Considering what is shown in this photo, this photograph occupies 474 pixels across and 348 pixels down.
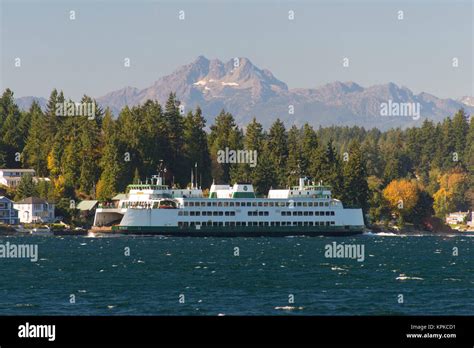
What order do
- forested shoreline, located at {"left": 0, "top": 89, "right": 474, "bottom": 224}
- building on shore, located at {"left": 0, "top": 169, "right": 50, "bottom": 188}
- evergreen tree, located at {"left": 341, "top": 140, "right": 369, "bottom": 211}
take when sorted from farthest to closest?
building on shore, located at {"left": 0, "top": 169, "right": 50, "bottom": 188} → evergreen tree, located at {"left": 341, "top": 140, "right": 369, "bottom": 211} → forested shoreline, located at {"left": 0, "top": 89, "right": 474, "bottom": 224}

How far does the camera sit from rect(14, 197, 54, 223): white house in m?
142

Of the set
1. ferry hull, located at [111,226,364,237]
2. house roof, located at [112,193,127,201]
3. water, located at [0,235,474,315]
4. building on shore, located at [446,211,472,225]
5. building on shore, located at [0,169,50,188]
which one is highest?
building on shore, located at [0,169,50,188]

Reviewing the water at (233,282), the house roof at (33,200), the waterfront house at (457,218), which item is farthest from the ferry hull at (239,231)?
the waterfront house at (457,218)

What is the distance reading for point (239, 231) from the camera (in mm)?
135000

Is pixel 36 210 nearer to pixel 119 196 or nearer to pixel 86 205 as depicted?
pixel 86 205

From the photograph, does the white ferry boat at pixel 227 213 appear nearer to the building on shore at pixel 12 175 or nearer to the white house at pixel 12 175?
the building on shore at pixel 12 175

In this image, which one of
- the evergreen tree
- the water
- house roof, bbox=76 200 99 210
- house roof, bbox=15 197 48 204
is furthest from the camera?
the evergreen tree

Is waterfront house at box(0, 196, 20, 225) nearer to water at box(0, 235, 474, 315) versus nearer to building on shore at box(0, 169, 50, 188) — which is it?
building on shore at box(0, 169, 50, 188)

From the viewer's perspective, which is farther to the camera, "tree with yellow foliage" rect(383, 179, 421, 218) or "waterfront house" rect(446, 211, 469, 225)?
"waterfront house" rect(446, 211, 469, 225)

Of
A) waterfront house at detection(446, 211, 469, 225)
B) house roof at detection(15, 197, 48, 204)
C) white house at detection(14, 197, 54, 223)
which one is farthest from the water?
waterfront house at detection(446, 211, 469, 225)

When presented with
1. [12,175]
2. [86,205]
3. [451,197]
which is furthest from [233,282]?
[451,197]

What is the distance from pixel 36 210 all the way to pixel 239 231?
1119 inches

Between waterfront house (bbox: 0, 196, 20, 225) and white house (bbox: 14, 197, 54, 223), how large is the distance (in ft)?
3.94

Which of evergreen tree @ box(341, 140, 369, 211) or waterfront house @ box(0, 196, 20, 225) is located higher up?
evergreen tree @ box(341, 140, 369, 211)
